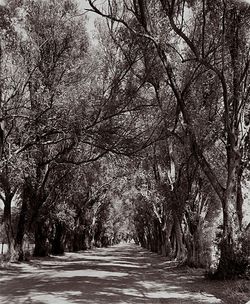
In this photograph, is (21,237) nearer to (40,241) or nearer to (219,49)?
(40,241)

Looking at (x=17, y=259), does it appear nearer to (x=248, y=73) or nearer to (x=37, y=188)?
(x=37, y=188)

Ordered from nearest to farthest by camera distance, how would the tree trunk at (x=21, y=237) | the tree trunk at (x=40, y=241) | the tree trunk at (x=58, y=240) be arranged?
the tree trunk at (x=21, y=237), the tree trunk at (x=40, y=241), the tree trunk at (x=58, y=240)

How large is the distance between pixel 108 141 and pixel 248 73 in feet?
20.1

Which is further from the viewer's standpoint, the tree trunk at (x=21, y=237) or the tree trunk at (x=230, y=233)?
the tree trunk at (x=21, y=237)

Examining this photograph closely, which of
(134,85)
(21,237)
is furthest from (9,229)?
(134,85)

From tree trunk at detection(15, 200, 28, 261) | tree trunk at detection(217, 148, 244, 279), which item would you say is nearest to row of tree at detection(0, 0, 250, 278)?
tree trunk at detection(217, 148, 244, 279)

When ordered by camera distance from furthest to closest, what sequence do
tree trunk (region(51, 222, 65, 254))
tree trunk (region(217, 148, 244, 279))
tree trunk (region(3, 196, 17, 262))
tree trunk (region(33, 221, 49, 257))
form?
tree trunk (region(51, 222, 65, 254)) < tree trunk (region(33, 221, 49, 257)) < tree trunk (region(3, 196, 17, 262)) < tree trunk (region(217, 148, 244, 279))

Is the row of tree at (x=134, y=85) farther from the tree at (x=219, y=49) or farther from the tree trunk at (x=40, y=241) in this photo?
the tree trunk at (x=40, y=241)

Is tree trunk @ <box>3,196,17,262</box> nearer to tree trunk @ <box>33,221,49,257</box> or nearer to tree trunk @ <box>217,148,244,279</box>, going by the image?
tree trunk @ <box>33,221,49,257</box>

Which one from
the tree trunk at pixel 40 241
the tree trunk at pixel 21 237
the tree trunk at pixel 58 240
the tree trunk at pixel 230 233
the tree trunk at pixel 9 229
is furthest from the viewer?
the tree trunk at pixel 58 240

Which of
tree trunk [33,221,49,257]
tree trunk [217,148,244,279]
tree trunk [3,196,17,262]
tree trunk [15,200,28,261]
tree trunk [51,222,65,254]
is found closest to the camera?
tree trunk [217,148,244,279]

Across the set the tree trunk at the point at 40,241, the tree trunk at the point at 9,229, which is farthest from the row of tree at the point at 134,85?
the tree trunk at the point at 40,241

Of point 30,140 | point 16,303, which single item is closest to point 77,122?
point 30,140

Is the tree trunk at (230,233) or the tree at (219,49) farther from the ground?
the tree at (219,49)
